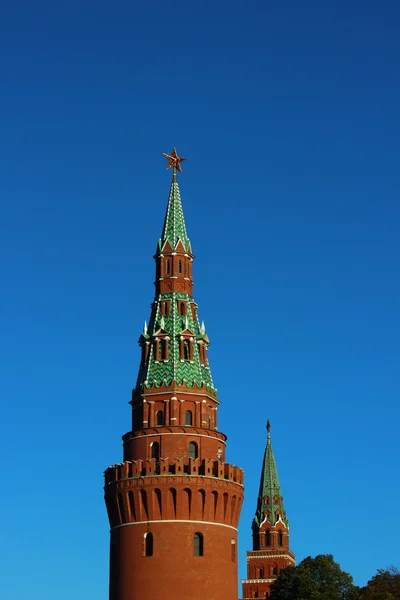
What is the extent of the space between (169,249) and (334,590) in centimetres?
3444

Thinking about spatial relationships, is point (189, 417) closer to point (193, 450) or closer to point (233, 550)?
point (193, 450)

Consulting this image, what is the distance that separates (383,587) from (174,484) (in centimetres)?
2226

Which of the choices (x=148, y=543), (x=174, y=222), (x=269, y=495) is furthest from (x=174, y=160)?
(x=269, y=495)

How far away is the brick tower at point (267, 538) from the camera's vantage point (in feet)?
438

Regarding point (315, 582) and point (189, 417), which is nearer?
point (189, 417)

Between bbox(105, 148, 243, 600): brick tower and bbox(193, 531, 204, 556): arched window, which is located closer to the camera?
bbox(105, 148, 243, 600): brick tower

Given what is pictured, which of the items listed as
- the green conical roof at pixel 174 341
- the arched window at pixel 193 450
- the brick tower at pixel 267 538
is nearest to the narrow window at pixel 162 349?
the green conical roof at pixel 174 341

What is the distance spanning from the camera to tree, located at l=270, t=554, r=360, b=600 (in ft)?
290

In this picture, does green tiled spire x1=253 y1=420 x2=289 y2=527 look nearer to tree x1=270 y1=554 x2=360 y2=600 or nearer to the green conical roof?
tree x1=270 y1=554 x2=360 y2=600

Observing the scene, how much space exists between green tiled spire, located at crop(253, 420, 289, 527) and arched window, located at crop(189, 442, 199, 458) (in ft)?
212

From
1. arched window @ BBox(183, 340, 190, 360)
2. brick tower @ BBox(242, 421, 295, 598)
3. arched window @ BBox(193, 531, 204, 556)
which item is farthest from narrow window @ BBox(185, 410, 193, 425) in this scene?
brick tower @ BBox(242, 421, 295, 598)

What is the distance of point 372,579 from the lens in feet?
288

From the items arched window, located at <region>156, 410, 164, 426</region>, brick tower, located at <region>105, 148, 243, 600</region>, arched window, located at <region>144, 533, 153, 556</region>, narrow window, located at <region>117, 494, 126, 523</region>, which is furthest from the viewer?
arched window, located at <region>156, 410, 164, 426</region>

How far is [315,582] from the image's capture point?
3548 inches
